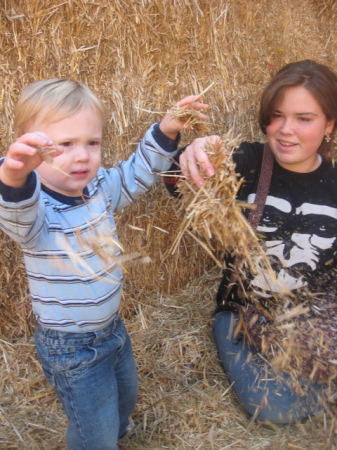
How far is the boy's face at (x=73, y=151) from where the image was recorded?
1.51 meters

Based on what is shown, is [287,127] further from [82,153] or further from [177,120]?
[82,153]

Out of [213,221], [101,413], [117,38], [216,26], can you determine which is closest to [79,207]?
[213,221]

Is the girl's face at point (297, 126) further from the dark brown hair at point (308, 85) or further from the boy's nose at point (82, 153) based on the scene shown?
the boy's nose at point (82, 153)

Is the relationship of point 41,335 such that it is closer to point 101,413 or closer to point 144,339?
point 101,413

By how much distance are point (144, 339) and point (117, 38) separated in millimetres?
1464

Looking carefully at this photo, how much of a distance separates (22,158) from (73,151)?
0.27 m

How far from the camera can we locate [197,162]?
5.32 feet

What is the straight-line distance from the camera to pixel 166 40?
7.54 feet

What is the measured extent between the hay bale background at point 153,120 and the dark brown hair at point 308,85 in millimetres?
524

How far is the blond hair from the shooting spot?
151cm

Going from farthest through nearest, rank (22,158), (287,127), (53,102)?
(287,127), (53,102), (22,158)

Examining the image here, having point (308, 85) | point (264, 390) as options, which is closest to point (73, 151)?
point (308, 85)

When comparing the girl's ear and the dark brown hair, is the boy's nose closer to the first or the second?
the dark brown hair

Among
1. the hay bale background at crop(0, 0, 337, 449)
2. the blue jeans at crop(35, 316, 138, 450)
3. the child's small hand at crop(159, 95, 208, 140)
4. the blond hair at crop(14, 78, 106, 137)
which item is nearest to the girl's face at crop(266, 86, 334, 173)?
the child's small hand at crop(159, 95, 208, 140)
